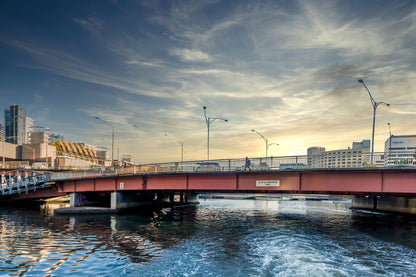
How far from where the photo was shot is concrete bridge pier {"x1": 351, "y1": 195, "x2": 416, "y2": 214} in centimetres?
Result: 5909

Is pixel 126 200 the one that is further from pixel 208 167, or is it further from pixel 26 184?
pixel 208 167

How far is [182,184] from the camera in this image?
43.2 meters

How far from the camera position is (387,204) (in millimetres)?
65438

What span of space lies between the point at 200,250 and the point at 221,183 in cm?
1561

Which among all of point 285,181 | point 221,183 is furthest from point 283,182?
point 221,183

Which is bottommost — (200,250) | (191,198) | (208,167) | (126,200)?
(191,198)

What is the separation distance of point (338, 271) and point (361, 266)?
2580 mm

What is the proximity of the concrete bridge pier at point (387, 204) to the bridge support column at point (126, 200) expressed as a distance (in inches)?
2161

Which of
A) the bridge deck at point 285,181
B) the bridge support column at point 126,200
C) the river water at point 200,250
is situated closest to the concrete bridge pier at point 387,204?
the river water at point 200,250

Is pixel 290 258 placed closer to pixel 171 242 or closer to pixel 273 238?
pixel 273 238

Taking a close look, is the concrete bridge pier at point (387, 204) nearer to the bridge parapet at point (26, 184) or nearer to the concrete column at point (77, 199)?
the concrete column at point (77, 199)

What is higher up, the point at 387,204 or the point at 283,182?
the point at 283,182

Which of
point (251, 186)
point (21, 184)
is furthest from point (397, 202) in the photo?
point (21, 184)

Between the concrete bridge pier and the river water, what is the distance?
25157mm
